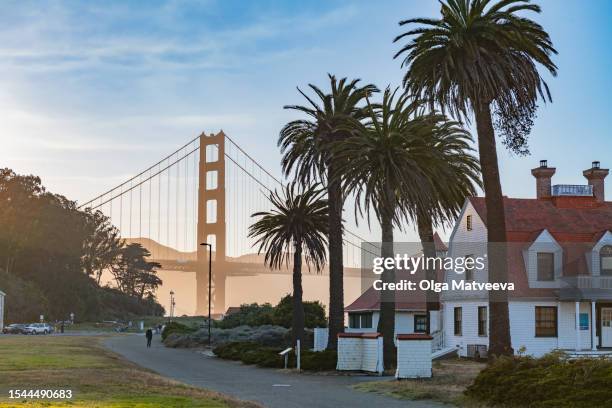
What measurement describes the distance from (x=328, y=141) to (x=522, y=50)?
13.8m

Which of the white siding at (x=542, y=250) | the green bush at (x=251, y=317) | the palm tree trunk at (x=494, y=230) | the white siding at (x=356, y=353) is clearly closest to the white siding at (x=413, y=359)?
the palm tree trunk at (x=494, y=230)

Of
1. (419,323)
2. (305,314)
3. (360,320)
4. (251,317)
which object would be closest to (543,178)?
(419,323)

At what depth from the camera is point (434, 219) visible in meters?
44.7

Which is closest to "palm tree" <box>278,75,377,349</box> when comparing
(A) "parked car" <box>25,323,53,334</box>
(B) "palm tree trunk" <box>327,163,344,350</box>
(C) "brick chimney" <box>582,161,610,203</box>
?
(B) "palm tree trunk" <box>327,163,344,350</box>

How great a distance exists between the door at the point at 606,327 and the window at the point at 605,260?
198 centimetres

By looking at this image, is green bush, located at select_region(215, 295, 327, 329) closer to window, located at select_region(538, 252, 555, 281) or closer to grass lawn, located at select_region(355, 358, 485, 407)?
window, located at select_region(538, 252, 555, 281)

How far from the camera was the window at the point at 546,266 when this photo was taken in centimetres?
4878

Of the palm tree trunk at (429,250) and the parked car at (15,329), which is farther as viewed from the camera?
the parked car at (15,329)

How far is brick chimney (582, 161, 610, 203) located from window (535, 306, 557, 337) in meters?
10.2

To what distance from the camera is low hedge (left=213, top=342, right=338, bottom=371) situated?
127ft

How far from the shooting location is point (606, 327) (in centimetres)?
4866

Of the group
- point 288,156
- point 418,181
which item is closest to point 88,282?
point 288,156

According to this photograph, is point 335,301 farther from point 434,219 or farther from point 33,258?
point 33,258

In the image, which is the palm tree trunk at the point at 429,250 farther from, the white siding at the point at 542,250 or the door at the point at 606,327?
the door at the point at 606,327
